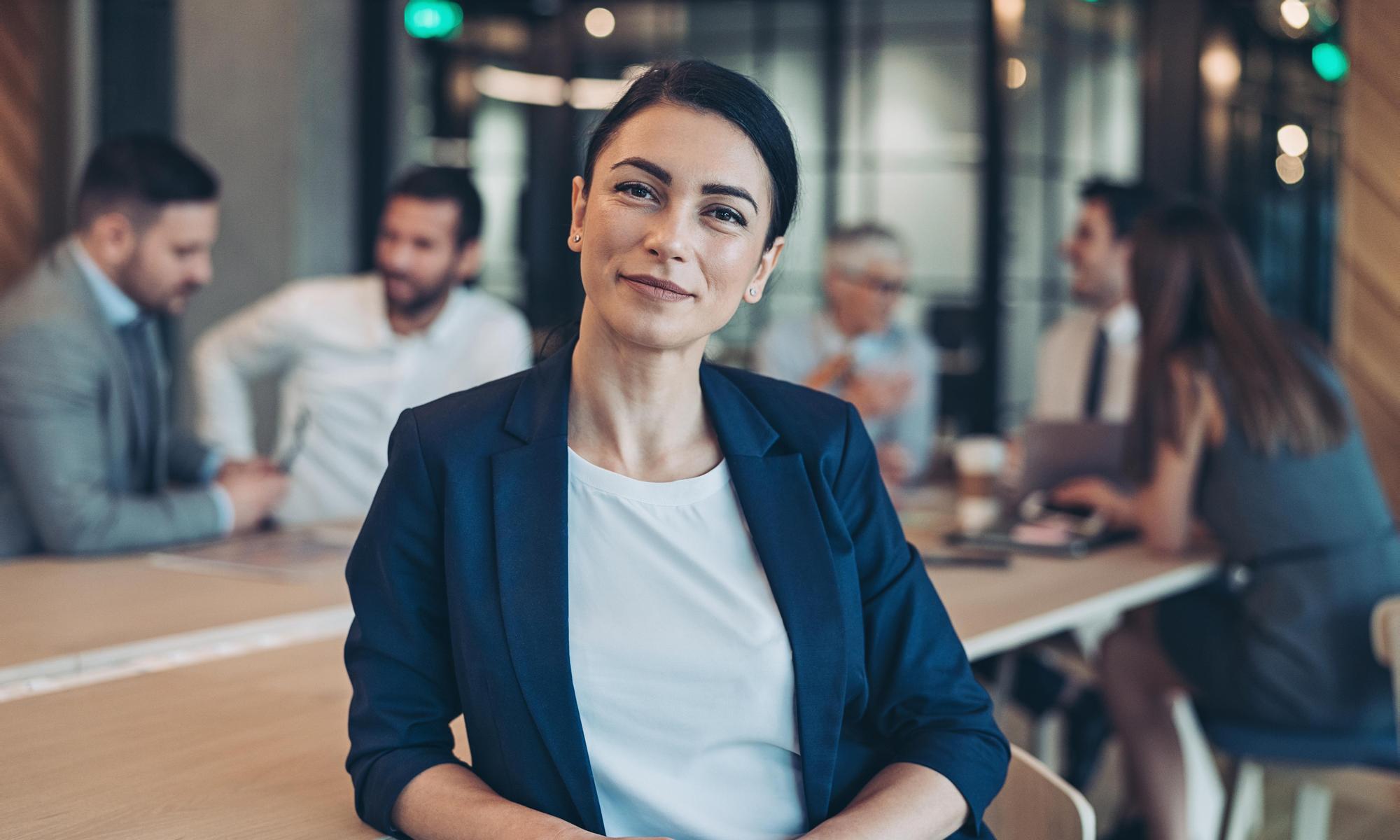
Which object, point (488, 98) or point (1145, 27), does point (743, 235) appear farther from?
point (488, 98)

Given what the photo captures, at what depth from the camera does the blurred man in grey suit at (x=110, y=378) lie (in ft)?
8.12

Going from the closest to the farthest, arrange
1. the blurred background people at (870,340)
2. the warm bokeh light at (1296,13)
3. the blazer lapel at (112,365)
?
the blazer lapel at (112,365) → the blurred background people at (870,340) → the warm bokeh light at (1296,13)

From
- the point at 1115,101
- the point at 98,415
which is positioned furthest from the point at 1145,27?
the point at 98,415

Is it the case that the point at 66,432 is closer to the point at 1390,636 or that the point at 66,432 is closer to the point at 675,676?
the point at 675,676

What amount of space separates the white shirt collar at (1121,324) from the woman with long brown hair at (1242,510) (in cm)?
115

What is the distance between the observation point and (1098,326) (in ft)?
13.3

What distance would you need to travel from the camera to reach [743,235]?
4.47 feet

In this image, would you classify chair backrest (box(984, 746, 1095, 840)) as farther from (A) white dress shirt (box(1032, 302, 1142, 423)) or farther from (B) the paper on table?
(A) white dress shirt (box(1032, 302, 1142, 423))

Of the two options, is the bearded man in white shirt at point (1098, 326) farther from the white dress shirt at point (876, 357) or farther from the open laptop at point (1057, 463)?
the open laptop at point (1057, 463)

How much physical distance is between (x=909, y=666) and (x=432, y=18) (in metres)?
5.34

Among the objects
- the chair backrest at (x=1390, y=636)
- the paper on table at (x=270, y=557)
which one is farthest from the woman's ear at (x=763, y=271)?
the chair backrest at (x=1390, y=636)

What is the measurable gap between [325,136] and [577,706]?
Result: 13.9 ft

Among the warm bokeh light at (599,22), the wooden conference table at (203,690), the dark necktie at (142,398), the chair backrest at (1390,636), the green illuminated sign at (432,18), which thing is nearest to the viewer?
the wooden conference table at (203,690)

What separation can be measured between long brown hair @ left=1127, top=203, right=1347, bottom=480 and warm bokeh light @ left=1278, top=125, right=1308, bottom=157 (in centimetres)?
414
